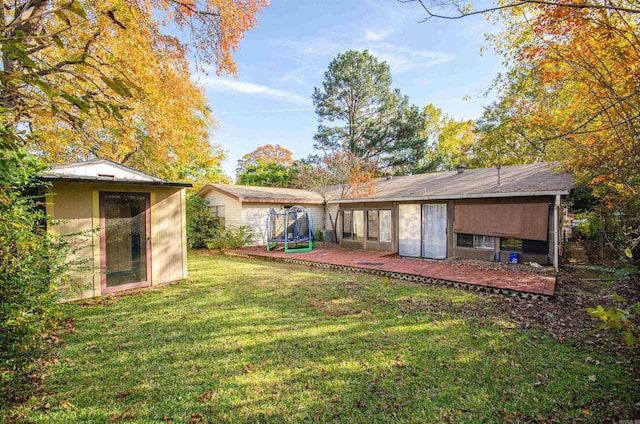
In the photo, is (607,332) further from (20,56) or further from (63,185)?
(63,185)

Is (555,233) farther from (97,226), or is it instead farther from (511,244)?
(97,226)

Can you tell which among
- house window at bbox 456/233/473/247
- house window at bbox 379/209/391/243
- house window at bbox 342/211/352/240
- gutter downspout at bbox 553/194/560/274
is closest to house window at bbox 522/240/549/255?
gutter downspout at bbox 553/194/560/274

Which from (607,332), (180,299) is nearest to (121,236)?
(180,299)

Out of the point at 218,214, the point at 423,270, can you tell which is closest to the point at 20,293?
the point at 423,270

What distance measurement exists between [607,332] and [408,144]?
19.0 m

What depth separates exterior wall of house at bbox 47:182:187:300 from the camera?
5621 mm

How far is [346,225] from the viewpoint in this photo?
13.4 metres

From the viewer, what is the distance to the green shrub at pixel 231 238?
13.7m

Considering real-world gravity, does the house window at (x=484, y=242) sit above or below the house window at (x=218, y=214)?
below

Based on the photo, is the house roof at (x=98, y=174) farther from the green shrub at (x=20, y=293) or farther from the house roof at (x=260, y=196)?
the house roof at (x=260, y=196)

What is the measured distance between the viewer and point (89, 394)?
291 centimetres

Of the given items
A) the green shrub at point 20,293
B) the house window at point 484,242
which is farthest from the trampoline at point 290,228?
the green shrub at point 20,293

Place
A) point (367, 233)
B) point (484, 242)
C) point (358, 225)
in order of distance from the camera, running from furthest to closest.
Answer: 1. point (358, 225)
2. point (367, 233)
3. point (484, 242)

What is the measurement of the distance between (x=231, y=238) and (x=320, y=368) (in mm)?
11154
